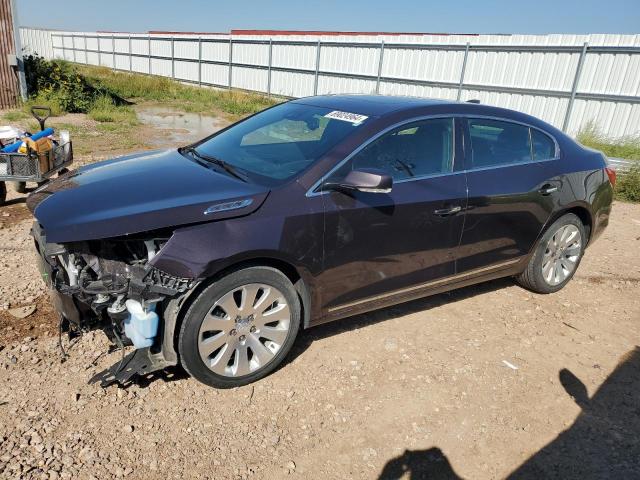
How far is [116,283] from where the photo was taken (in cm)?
280

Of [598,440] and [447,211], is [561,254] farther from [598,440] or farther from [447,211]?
[598,440]

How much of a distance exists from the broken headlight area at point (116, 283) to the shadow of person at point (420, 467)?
1.45 metres

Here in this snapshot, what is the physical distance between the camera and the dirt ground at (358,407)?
2.61 meters

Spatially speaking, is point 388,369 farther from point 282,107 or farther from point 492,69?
point 492,69

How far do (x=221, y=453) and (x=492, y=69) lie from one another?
1407 centimetres

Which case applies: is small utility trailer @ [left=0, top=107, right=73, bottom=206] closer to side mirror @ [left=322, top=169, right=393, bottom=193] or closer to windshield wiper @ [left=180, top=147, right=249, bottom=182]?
windshield wiper @ [left=180, top=147, right=249, bottom=182]

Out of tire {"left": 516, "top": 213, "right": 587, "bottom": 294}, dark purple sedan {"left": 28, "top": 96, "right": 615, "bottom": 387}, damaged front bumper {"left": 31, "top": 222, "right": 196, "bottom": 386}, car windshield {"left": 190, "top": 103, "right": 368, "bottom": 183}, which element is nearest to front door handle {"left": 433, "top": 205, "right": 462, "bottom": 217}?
dark purple sedan {"left": 28, "top": 96, "right": 615, "bottom": 387}

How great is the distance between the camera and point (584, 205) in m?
4.54

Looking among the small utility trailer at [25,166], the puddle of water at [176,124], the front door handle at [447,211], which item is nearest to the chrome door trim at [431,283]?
the front door handle at [447,211]

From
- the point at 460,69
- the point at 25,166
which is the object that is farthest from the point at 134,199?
the point at 460,69

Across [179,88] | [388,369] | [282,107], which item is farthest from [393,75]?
[388,369]

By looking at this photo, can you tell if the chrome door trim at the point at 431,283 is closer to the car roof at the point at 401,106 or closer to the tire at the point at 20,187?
the car roof at the point at 401,106

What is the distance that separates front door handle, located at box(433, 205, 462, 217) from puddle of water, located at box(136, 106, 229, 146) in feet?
29.2

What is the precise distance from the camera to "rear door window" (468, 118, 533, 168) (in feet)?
12.6
